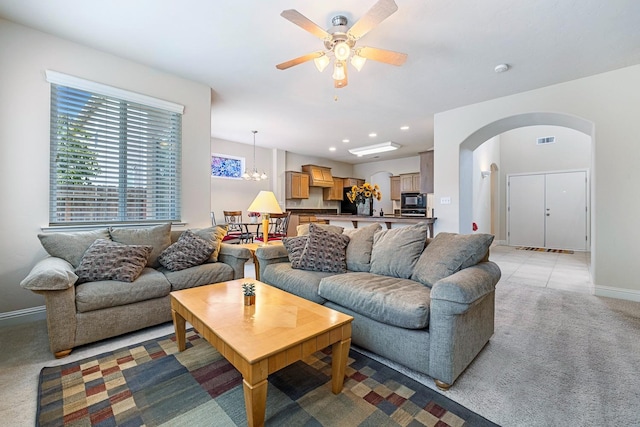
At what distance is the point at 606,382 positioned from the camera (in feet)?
5.53

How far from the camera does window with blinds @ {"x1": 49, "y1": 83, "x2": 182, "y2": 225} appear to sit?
8.87ft

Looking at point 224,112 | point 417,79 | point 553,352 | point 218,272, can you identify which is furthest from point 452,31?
point 224,112

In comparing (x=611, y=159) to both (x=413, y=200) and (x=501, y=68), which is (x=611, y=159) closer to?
(x=501, y=68)

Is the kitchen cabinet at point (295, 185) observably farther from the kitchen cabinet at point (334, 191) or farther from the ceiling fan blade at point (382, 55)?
the ceiling fan blade at point (382, 55)

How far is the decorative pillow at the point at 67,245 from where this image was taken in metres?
2.33

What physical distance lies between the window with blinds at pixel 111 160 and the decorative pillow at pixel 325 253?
6.15ft

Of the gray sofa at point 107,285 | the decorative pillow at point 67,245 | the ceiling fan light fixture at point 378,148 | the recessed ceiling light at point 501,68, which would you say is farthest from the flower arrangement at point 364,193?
the decorative pillow at point 67,245

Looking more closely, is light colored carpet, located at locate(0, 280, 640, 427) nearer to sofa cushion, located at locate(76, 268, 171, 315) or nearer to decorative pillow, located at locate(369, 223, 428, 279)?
sofa cushion, located at locate(76, 268, 171, 315)

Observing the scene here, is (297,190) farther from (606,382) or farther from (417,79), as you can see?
(606,382)

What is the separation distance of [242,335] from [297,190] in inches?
252

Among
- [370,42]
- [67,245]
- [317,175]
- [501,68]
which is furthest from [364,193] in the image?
[67,245]

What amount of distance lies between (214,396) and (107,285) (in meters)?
1.36

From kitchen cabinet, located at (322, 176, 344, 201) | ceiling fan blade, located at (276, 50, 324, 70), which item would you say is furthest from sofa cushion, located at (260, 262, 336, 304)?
kitchen cabinet, located at (322, 176, 344, 201)

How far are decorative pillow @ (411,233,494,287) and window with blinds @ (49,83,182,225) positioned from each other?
2.96 m
